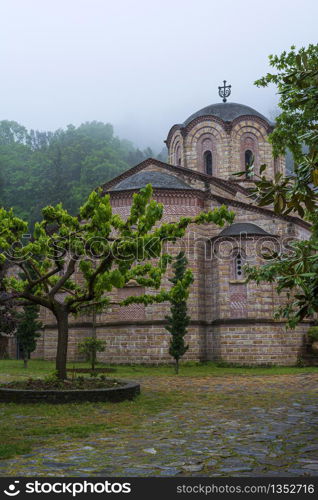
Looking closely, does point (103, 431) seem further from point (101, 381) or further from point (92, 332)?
point (92, 332)

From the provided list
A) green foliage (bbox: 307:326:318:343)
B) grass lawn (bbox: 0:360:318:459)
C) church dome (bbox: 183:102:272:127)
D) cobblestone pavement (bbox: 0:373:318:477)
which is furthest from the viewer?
church dome (bbox: 183:102:272:127)

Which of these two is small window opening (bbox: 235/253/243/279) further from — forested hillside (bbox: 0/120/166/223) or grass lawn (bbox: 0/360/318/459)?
forested hillside (bbox: 0/120/166/223)

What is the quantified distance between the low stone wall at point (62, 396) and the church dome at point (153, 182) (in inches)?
505

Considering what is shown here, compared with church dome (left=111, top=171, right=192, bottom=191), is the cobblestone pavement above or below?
below

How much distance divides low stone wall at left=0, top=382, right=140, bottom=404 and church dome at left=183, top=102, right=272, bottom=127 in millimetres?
20984

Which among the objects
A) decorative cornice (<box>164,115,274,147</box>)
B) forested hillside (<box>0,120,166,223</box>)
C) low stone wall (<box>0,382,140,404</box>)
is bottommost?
low stone wall (<box>0,382,140,404</box>)

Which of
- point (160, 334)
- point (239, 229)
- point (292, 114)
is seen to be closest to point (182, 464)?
point (292, 114)

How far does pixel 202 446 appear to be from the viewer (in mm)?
6055

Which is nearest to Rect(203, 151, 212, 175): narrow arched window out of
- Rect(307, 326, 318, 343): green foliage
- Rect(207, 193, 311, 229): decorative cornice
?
Rect(207, 193, 311, 229): decorative cornice

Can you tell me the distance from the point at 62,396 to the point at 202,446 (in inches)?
171

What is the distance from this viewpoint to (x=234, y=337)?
65.5 ft

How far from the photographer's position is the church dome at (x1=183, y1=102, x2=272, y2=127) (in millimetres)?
28422

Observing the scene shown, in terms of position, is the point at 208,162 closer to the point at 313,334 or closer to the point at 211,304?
the point at 211,304

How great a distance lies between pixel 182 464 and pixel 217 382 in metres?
9.23
